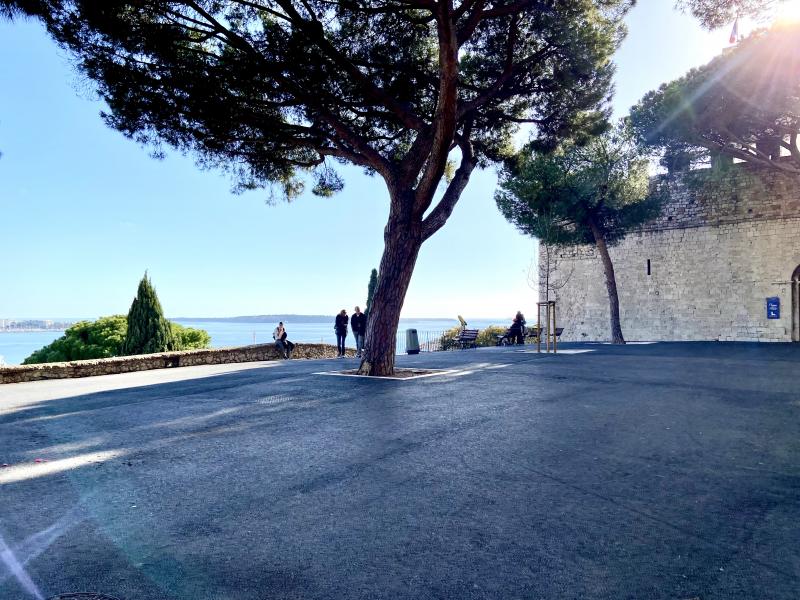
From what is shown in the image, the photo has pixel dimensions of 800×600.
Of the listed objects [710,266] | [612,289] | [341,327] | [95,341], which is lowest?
[95,341]

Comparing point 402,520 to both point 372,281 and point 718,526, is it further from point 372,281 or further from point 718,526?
point 372,281

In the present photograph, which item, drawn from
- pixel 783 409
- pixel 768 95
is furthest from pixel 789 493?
pixel 768 95

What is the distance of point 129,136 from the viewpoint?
10969 millimetres

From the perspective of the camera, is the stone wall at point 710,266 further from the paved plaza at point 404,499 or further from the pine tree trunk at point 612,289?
the paved plaza at point 404,499

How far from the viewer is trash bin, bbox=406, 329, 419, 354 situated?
19328mm

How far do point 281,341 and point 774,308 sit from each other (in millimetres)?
19132

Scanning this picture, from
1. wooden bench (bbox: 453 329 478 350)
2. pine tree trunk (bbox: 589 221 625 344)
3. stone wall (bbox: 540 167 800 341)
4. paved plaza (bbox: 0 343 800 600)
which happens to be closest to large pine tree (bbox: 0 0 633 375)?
paved plaza (bbox: 0 343 800 600)

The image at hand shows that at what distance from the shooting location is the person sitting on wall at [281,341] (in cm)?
1653

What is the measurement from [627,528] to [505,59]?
10.8 meters

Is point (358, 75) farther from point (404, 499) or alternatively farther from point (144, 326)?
point (144, 326)

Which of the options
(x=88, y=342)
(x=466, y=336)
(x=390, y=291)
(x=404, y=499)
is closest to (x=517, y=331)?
(x=466, y=336)

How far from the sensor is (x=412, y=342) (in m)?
19.4

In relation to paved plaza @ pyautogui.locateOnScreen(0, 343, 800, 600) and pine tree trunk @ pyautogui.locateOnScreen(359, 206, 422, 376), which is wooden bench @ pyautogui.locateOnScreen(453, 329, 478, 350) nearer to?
pine tree trunk @ pyautogui.locateOnScreen(359, 206, 422, 376)

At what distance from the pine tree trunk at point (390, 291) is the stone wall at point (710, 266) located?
17.4 m
